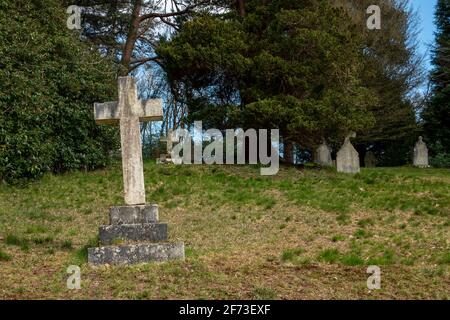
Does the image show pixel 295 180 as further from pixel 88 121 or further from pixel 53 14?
pixel 53 14

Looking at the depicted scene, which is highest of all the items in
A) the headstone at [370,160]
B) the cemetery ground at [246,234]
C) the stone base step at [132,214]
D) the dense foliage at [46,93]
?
the dense foliage at [46,93]

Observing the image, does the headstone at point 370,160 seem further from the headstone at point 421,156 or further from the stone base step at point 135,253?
the stone base step at point 135,253

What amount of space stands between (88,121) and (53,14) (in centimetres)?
378

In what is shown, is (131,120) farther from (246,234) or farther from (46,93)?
(46,93)

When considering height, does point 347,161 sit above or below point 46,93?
below

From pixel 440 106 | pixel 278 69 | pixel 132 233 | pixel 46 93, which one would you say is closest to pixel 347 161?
pixel 278 69

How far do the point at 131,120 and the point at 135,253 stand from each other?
1.95 metres

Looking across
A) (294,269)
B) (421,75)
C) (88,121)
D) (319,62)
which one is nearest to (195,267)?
(294,269)

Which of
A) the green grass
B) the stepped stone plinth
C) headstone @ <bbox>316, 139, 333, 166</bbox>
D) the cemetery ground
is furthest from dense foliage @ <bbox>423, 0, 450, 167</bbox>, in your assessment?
the green grass

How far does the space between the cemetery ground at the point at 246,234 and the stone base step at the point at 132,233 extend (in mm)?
471

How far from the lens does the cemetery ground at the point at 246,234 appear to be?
598cm

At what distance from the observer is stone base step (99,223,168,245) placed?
24.1 feet

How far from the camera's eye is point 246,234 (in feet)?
30.7

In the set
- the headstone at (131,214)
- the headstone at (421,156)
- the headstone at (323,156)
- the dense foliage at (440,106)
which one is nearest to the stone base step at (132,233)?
the headstone at (131,214)
